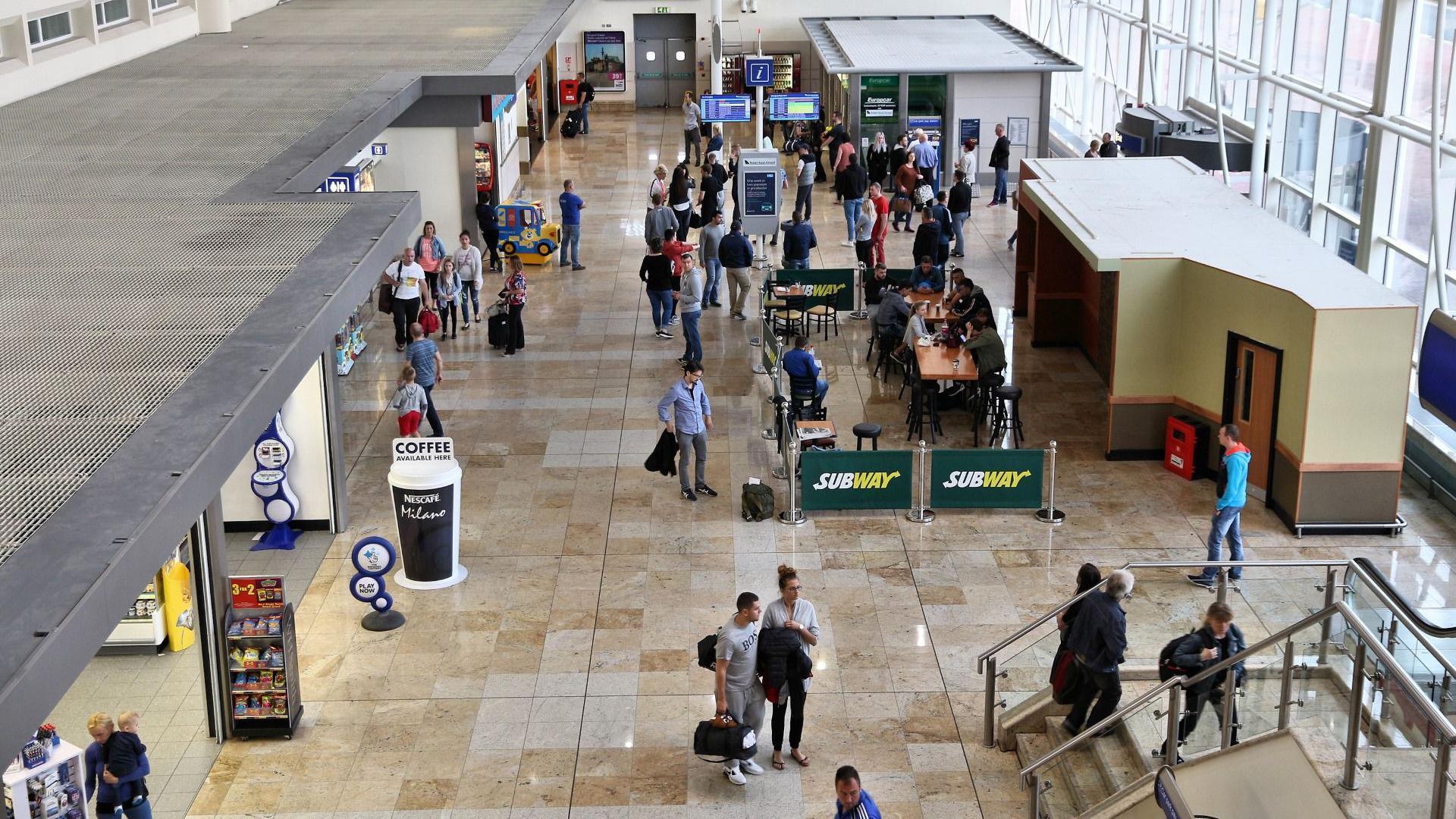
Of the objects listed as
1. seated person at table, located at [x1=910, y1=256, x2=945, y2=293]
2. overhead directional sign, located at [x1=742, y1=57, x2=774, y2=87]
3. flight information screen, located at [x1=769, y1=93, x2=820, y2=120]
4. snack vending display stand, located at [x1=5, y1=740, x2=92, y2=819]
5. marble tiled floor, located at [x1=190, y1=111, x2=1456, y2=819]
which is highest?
overhead directional sign, located at [x1=742, y1=57, x2=774, y2=87]

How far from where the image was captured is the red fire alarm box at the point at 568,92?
Answer: 142ft

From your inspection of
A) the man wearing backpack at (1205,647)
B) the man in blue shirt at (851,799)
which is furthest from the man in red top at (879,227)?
the man in blue shirt at (851,799)

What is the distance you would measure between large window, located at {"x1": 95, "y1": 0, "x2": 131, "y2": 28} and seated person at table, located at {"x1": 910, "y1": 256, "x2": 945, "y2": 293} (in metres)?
11.1

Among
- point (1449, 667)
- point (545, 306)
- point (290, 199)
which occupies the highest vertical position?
point (290, 199)

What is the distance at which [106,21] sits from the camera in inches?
774

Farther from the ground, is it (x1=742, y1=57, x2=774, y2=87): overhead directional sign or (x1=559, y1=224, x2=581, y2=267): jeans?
(x1=742, y1=57, x2=774, y2=87): overhead directional sign

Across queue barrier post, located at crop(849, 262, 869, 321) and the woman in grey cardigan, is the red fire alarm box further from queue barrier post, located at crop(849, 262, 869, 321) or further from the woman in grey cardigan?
the woman in grey cardigan

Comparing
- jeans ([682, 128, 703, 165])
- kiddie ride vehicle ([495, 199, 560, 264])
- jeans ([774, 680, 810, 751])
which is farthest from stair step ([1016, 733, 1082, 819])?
jeans ([682, 128, 703, 165])

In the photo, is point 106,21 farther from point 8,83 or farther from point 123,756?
point 123,756

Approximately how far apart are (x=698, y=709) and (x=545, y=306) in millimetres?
12581

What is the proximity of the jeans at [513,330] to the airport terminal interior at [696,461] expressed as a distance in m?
0.06

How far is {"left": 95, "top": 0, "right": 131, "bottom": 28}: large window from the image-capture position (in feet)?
63.8

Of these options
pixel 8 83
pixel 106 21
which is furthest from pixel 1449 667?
pixel 106 21

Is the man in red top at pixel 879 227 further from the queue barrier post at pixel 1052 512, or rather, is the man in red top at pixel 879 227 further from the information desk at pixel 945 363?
the queue barrier post at pixel 1052 512
